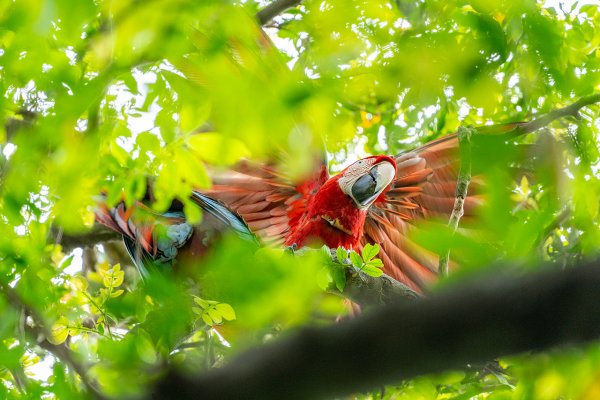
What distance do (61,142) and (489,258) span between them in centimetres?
60

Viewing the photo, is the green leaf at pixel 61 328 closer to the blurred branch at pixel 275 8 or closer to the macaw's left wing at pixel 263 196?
the macaw's left wing at pixel 263 196

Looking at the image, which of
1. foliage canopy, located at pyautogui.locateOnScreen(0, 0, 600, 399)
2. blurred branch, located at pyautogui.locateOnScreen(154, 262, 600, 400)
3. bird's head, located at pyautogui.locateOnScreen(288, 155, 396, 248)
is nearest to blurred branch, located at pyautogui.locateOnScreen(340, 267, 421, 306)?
foliage canopy, located at pyautogui.locateOnScreen(0, 0, 600, 399)

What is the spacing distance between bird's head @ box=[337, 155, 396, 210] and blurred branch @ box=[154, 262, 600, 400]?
66.4 inches

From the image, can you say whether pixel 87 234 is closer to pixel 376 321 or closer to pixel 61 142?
pixel 61 142

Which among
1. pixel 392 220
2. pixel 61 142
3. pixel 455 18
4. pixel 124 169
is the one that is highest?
pixel 455 18

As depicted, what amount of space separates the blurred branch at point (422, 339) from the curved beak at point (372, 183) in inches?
66.3

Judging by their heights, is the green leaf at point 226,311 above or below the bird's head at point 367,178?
above

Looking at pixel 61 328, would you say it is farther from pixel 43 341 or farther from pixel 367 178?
pixel 367 178

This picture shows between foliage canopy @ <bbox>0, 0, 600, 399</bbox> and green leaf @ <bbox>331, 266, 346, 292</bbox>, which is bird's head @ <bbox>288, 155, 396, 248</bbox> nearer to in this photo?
green leaf @ <bbox>331, 266, 346, 292</bbox>

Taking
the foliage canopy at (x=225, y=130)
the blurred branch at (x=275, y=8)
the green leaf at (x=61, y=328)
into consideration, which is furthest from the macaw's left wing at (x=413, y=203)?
the green leaf at (x=61, y=328)

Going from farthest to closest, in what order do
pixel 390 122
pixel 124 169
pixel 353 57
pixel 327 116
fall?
pixel 390 122 → pixel 124 169 → pixel 353 57 → pixel 327 116

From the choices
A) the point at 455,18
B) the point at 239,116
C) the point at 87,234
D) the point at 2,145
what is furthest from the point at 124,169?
the point at 87,234

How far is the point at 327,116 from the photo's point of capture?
93 cm

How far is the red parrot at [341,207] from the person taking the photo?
1954mm
